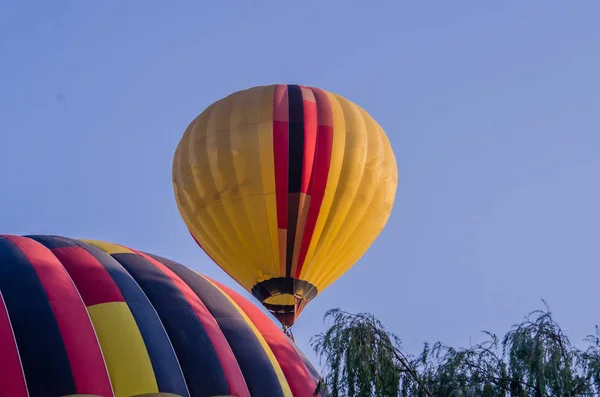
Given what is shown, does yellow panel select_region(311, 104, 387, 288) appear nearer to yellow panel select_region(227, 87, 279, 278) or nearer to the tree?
yellow panel select_region(227, 87, 279, 278)

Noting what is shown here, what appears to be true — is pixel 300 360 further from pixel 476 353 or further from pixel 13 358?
pixel 476 353

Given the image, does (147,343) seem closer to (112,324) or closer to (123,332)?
(123,332)

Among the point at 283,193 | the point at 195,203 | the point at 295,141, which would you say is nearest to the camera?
the point at 283,193

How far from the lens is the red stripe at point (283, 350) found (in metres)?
15.0

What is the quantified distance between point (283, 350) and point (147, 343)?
7.68ft

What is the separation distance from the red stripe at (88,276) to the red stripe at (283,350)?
6.99 feet

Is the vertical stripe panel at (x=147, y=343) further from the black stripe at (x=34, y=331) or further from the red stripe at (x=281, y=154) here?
the red stripe at (x=281, y=154)

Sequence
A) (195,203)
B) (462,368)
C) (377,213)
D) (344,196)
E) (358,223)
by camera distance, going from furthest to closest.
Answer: (377,213), (195,203), (358,223), (344,196), (462,368)

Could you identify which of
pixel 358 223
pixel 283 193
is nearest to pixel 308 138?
pixel 283 193

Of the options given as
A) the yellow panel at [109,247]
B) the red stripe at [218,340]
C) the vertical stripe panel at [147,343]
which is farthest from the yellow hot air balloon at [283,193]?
the vertical stripe panel at [147,343]

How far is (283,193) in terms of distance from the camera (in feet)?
61.6

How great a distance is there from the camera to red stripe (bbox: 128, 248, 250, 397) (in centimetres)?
1425

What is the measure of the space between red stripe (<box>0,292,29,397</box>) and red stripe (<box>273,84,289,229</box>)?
20.4 ft

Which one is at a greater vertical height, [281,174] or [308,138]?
[308,138]
